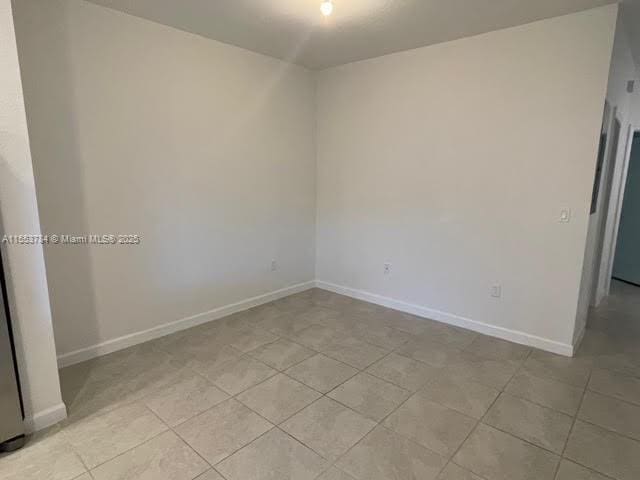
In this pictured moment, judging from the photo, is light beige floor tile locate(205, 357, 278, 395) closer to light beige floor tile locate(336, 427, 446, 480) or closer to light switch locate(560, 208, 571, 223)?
light beige floor tile locate(336, 427, 446, 480)

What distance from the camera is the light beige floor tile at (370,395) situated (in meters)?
2.30

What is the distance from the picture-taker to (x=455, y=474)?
5.90 ft

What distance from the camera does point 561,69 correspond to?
277cm

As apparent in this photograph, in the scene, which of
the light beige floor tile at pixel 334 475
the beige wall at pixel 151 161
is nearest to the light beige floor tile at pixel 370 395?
the light beige floor tile at pixel 334 475

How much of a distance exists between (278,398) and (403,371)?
96cm

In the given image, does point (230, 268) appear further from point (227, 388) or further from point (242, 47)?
point (242, 47)

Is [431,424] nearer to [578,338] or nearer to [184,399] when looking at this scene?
[184,399]

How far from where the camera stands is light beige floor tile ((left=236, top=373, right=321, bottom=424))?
2.27 meters

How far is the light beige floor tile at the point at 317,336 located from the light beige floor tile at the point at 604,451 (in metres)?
1.78

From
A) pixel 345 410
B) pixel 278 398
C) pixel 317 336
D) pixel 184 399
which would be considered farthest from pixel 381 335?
pixel 184 399

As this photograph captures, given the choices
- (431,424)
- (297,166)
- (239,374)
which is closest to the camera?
(431,424)

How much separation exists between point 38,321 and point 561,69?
3848 millimetres

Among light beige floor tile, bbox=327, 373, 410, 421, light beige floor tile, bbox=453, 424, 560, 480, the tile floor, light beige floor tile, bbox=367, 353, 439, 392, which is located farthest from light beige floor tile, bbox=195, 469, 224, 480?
light beige floor tile, bbox=367, 353, 439, 392

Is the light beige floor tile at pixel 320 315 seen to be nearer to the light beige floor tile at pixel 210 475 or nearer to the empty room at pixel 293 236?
the empty room at pixel 293 236
